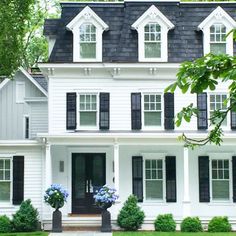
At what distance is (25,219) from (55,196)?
5.29ft

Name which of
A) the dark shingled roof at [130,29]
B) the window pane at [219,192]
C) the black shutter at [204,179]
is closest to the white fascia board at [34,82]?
the dark shingled roof at [130,29]

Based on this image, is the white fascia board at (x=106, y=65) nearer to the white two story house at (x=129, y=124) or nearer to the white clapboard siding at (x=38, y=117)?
the white two story house at (x=129, y=124)

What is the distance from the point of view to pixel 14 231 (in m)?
20.3

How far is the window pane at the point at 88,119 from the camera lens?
2194 centimetres

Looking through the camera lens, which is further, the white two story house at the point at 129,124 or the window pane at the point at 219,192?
the window pane at the point at 219,192

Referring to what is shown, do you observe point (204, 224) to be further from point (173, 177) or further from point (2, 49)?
point (2, 49)

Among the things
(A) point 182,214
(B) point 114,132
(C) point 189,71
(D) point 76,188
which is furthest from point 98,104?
(C) point 189,71

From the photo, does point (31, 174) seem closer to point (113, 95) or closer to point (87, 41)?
point (113, 95)

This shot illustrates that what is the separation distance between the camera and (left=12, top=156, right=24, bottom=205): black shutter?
21.2 meters

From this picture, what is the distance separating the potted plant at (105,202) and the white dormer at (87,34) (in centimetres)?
538

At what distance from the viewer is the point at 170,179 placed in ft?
71.1

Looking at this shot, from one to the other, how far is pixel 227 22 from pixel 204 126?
4.09 meters

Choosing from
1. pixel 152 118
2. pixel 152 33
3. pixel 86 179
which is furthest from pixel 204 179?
pixel 152 33

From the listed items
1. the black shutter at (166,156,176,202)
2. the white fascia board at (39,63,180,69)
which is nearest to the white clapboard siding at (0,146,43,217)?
the white fascia board at (39,63,180,69)
